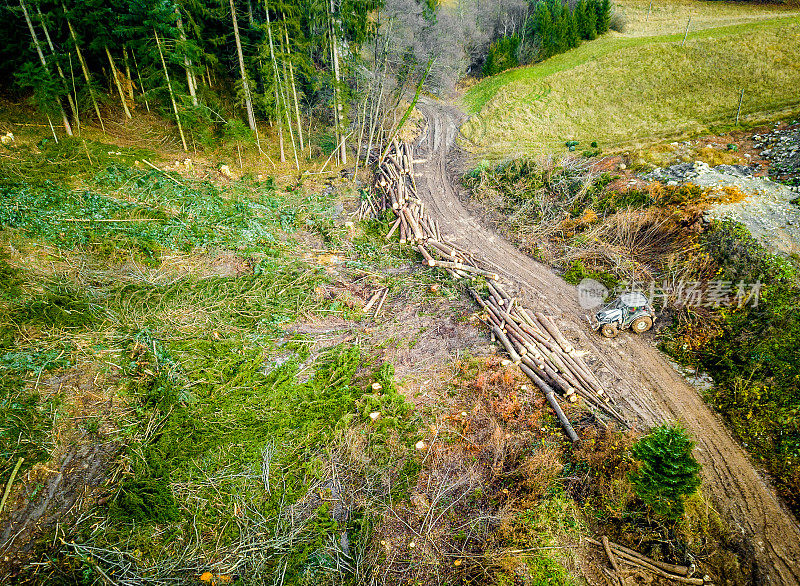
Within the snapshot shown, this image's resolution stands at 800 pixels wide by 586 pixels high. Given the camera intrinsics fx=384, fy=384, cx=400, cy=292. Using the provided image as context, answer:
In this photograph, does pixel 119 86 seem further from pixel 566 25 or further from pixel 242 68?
pixel 566 25

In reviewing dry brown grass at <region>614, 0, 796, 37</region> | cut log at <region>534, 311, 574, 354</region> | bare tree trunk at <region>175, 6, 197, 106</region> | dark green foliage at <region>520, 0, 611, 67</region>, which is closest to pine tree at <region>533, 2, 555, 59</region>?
dark green foliage at <region>520, 0, 611, 67</region>

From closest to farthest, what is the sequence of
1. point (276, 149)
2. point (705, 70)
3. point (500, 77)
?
point (276, 149) → point (705, 70) → point (500, 77)

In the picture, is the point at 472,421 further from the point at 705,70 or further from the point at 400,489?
the point at 705,70

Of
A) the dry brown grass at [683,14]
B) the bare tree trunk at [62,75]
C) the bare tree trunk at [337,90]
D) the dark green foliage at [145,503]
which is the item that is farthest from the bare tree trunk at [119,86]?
the dry brown grass at [683,14]

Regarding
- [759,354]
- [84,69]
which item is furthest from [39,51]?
[759,354]

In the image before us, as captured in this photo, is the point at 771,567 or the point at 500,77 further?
the point at 500,77

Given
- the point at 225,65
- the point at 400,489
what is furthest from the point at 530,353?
the point at 225,65
